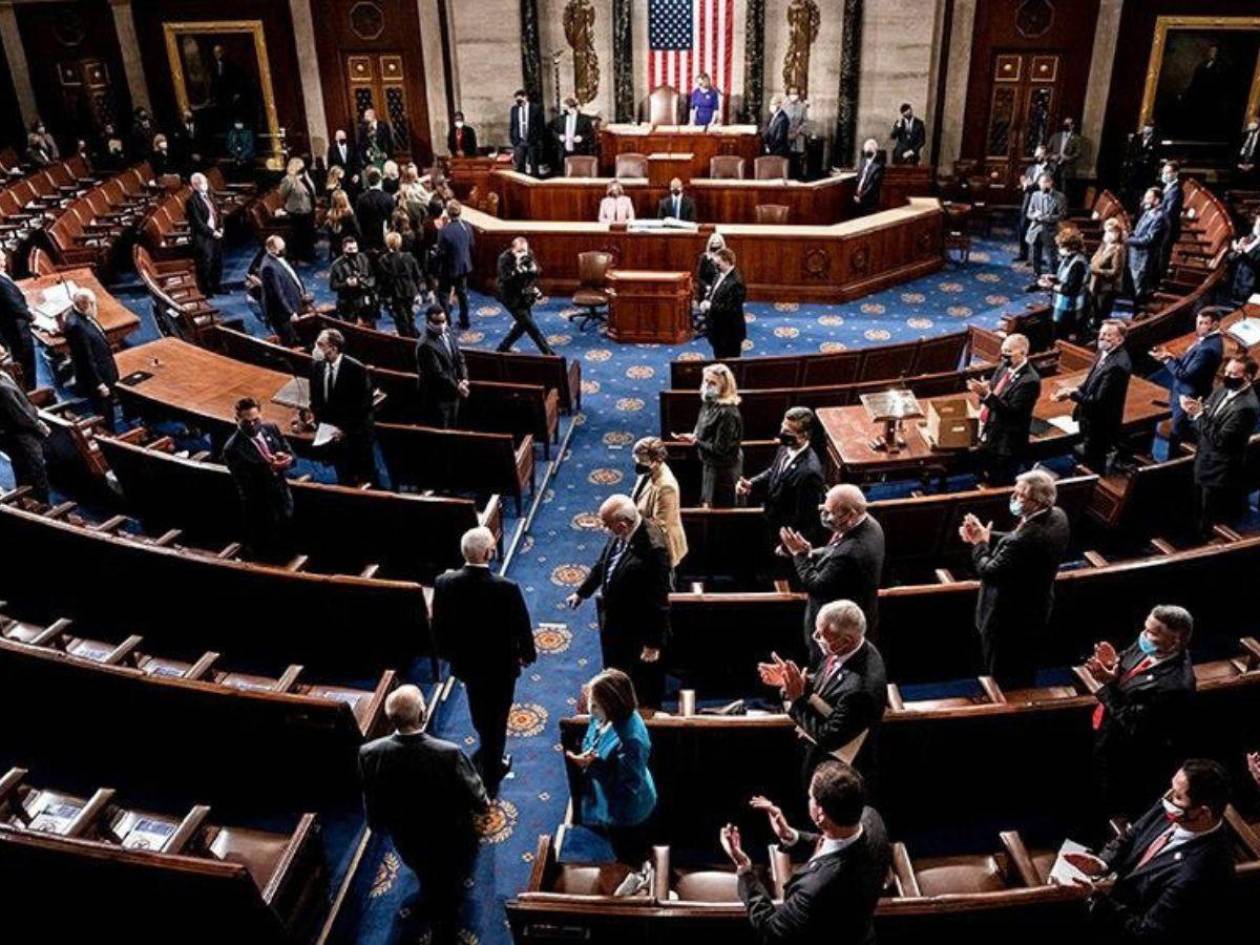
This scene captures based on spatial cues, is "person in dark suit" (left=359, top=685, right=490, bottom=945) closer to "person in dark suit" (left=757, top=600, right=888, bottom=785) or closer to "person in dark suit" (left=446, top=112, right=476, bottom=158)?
"person in dark suit" (left=757, top=600, right=888, bottom=785)

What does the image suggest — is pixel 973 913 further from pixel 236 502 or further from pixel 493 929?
pixel 236 502

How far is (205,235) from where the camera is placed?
38.7 ft

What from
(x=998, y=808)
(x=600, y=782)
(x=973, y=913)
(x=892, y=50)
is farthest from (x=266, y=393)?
(x=892, y=50)

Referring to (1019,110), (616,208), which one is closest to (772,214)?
(616,208)

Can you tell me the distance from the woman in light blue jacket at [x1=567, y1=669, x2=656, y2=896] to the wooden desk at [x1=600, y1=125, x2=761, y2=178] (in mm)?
11795

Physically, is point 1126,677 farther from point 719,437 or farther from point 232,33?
point 232,33

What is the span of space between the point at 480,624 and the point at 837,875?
2.02 meters

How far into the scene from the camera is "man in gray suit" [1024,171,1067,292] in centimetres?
1150

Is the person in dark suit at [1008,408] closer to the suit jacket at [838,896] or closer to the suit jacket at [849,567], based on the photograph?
the suit jacket at [849,567]

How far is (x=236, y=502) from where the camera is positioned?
6.18m

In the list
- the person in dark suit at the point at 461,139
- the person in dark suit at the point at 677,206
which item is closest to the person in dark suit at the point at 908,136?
the person in dark suit at the point at 677,206

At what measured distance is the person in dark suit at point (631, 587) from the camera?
430 cm

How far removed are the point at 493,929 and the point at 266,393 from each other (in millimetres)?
4896

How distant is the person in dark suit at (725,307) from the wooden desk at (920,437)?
1612 mm
